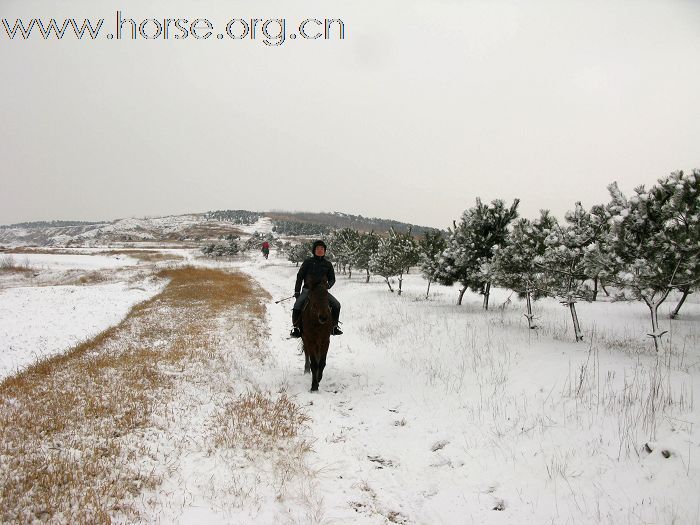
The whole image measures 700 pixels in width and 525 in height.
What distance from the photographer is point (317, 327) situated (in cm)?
873

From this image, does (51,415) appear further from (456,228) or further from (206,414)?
(456,228)

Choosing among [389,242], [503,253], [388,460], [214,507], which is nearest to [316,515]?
[214,507]

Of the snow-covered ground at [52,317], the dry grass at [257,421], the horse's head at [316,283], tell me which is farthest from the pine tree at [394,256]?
the dry grass at [257,421]

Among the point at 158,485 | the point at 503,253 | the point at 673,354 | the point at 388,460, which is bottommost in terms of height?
the point at 388,460

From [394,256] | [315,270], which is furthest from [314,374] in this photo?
[394,256]

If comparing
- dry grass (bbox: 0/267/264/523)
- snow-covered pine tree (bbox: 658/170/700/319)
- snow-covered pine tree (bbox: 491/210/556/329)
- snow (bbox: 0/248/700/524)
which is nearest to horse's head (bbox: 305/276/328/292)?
snow (bbox: 0/248/700/524)

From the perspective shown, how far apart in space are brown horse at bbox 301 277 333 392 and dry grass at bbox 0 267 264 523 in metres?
3.17

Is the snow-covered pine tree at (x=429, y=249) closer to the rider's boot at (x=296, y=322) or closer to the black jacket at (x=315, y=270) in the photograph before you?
the black jacket at (x=315, y=270)

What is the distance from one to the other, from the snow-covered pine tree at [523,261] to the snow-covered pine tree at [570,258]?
15.7 inches

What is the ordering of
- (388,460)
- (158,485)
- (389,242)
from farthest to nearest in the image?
(389,242) → (388,460) → (158,485)

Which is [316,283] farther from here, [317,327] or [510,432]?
[510,432]

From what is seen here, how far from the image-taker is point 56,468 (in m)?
4.49

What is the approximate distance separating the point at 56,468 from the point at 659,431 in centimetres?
805

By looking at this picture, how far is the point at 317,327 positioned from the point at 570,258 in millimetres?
8166
